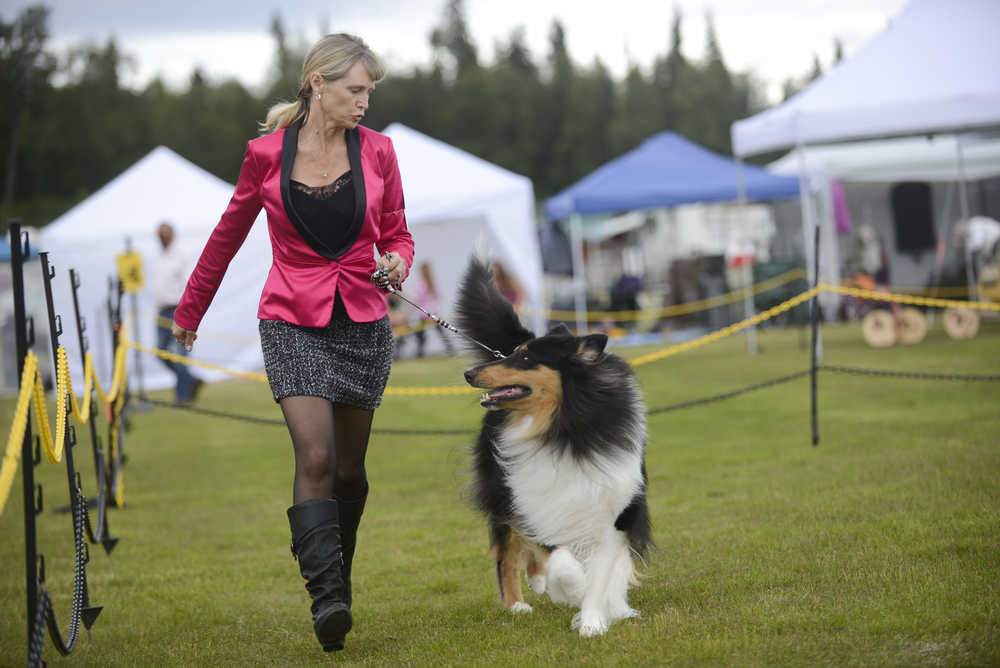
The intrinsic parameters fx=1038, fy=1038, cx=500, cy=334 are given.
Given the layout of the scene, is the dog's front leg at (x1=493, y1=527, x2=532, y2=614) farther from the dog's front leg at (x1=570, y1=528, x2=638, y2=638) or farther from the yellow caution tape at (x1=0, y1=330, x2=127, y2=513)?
the yellow caution tape at (x1=0, y1=330, x2=127, y2=513)

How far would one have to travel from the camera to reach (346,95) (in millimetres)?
3270

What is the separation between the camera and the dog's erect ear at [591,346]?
12.2 ft

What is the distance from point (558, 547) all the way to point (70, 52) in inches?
1695

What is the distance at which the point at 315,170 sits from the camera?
331cm

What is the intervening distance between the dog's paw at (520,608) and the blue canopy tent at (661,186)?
516 inches

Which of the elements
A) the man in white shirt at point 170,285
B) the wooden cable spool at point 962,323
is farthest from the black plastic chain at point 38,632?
the wooden cable spool at point 962,323

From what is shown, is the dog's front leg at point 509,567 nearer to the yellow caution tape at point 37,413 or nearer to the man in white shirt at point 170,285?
the yellow caution tape at point 37,413

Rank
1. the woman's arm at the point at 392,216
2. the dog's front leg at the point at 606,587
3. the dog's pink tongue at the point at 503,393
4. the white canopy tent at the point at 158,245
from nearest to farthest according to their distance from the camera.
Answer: the woman's arm at the point at 392,216 → the dog's front leg at the point at 606,587 → the dog's pink tongue at the point at 503,393 → the white canopy tent at the point at 158,245

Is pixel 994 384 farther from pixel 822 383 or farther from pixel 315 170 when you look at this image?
pixel 315 170

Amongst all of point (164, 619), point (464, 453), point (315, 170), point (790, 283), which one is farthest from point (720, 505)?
point (790, 283)

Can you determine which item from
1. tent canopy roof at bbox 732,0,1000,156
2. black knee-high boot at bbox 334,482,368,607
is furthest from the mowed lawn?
tent canopy roof at bbox 732,0,1000,156

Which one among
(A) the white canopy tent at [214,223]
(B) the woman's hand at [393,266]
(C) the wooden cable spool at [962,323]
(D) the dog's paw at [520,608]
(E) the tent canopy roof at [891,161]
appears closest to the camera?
(B) the woman's hand at [393,266]

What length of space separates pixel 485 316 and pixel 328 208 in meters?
1.15

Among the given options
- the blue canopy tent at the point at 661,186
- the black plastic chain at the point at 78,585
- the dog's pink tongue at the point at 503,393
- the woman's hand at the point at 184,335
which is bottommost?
the black plastic chain at the point at 78,585
